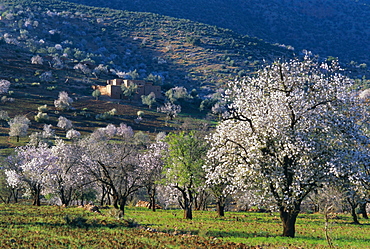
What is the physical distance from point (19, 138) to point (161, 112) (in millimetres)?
56845

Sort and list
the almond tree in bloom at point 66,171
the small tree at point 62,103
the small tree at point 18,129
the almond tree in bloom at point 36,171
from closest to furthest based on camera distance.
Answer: the almond tree in bloom at point 36,171 → the almond tree in bloom at point 66,171 → the small tree at point 18,129 → the small tree at point 62,103

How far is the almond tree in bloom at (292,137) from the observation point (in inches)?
805

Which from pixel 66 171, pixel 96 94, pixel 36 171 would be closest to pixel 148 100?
pixel 96 94

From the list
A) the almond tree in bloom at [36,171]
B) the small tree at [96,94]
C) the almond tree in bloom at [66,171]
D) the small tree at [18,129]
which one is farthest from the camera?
the small tree at [96,94]

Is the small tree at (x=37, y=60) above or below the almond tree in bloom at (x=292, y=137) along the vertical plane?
above

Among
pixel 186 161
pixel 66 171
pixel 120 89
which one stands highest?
pixel 120 89

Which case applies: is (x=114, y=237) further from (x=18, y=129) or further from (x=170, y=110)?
(x=170, y=110)

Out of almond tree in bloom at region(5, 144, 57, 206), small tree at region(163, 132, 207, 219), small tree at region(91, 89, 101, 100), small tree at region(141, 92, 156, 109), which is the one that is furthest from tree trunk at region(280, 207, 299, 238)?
small tree at region(91, 89, 101, 100)

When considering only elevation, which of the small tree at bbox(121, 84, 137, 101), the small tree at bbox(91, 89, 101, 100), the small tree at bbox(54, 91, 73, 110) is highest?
the small tree at bbox(121, 84, 137, 101)

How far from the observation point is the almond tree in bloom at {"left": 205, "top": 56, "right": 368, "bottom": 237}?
20438 mm

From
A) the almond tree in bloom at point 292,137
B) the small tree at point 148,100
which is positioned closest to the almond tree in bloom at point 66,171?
the almond tree in bloom at point 292,137

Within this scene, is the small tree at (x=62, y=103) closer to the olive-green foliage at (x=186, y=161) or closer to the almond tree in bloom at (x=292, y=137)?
the olive-green foliage at (x=186, y=161)

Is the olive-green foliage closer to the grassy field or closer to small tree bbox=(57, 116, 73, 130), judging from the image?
the grassy field

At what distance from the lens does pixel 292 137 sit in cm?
2088
